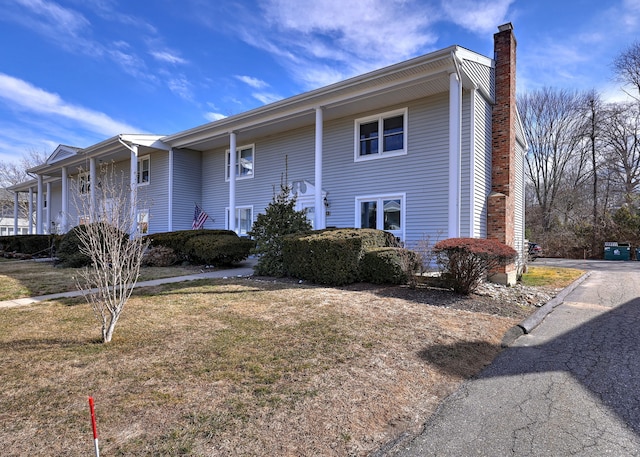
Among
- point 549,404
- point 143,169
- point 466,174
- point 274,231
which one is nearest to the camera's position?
point 549,404

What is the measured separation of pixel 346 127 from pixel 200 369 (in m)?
10.7

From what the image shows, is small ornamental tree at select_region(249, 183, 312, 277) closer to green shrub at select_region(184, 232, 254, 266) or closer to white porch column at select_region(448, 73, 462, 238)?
green shrub at select_region(184, 232, 254, 266)

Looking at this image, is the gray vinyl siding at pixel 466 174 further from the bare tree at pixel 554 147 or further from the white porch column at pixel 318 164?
the bare tree at pixel 554 147

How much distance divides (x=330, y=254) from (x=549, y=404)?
521 centimetres

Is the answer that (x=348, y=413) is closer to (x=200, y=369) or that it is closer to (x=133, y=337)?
(x=200, y=369)

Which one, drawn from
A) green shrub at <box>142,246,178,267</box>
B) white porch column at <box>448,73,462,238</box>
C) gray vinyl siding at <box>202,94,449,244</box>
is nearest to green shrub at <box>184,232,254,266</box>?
green shrub at <box>142,246,178,267</box>

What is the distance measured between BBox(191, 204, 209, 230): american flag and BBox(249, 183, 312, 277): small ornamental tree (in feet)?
26.3

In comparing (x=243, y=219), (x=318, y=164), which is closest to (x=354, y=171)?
(x=318, y=164)

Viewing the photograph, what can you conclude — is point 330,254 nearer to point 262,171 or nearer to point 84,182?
point 262,171

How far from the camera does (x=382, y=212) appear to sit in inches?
456

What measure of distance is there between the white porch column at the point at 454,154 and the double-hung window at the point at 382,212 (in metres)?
2.10

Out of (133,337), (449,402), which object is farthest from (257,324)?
(449,402)

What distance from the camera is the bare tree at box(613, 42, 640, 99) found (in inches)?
1027

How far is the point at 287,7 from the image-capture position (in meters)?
10.4
